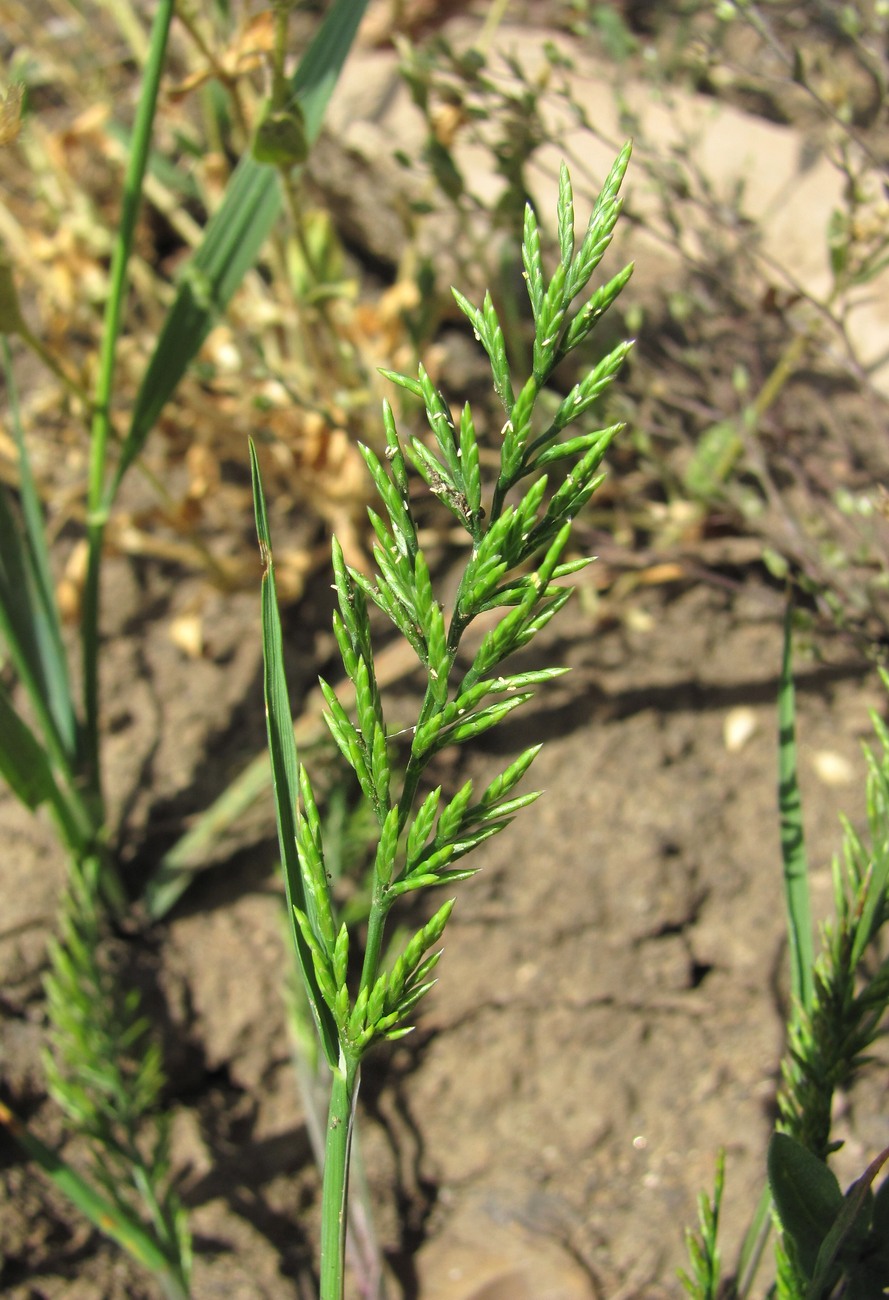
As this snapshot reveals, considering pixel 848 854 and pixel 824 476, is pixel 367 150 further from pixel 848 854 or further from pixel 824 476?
pixel 848 854

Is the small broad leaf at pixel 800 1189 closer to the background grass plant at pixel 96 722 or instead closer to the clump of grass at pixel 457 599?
the clump of grass at pixel 457 599

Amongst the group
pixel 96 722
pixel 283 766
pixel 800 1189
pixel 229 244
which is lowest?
pixel 96 722

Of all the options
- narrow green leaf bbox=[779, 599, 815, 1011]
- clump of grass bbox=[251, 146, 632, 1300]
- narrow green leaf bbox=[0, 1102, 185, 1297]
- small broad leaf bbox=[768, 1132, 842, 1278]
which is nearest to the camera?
clump of grass bbox=[251, 146, 632, 1300]

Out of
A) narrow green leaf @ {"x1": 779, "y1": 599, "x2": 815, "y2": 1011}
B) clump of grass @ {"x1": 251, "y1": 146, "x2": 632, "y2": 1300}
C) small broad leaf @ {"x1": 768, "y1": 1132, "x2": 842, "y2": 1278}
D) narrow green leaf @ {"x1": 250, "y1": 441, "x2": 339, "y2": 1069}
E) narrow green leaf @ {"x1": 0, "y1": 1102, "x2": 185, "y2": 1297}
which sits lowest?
narrow green leaf @ {"x1": 0, "y1": 1102, "x2": 185, "y2": 1297}

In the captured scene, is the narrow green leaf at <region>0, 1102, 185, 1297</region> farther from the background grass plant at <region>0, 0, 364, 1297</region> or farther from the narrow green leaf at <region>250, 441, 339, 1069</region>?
the narrow green leaf at <region>250, 441, 339, 1069</region>

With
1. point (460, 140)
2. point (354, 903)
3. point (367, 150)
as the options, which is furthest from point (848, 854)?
point (460, 140)

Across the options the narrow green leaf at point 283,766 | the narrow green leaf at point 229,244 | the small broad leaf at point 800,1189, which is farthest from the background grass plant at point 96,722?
the small broad leaf at point 800,1189

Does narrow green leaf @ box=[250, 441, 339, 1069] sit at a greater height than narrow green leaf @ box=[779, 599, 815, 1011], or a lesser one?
greater

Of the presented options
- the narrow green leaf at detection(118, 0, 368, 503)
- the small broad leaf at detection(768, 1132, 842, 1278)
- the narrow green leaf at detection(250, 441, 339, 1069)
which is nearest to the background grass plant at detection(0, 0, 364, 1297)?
the narrow green leaf at detection(118, 0, 368, 503)

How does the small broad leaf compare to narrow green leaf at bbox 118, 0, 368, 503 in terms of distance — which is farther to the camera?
narrow green leaf at bbox 118, 0, 368, 503

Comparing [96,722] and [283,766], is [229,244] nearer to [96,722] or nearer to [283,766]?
[96,722]

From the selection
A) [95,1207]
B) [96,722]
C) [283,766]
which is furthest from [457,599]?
[96,722]
